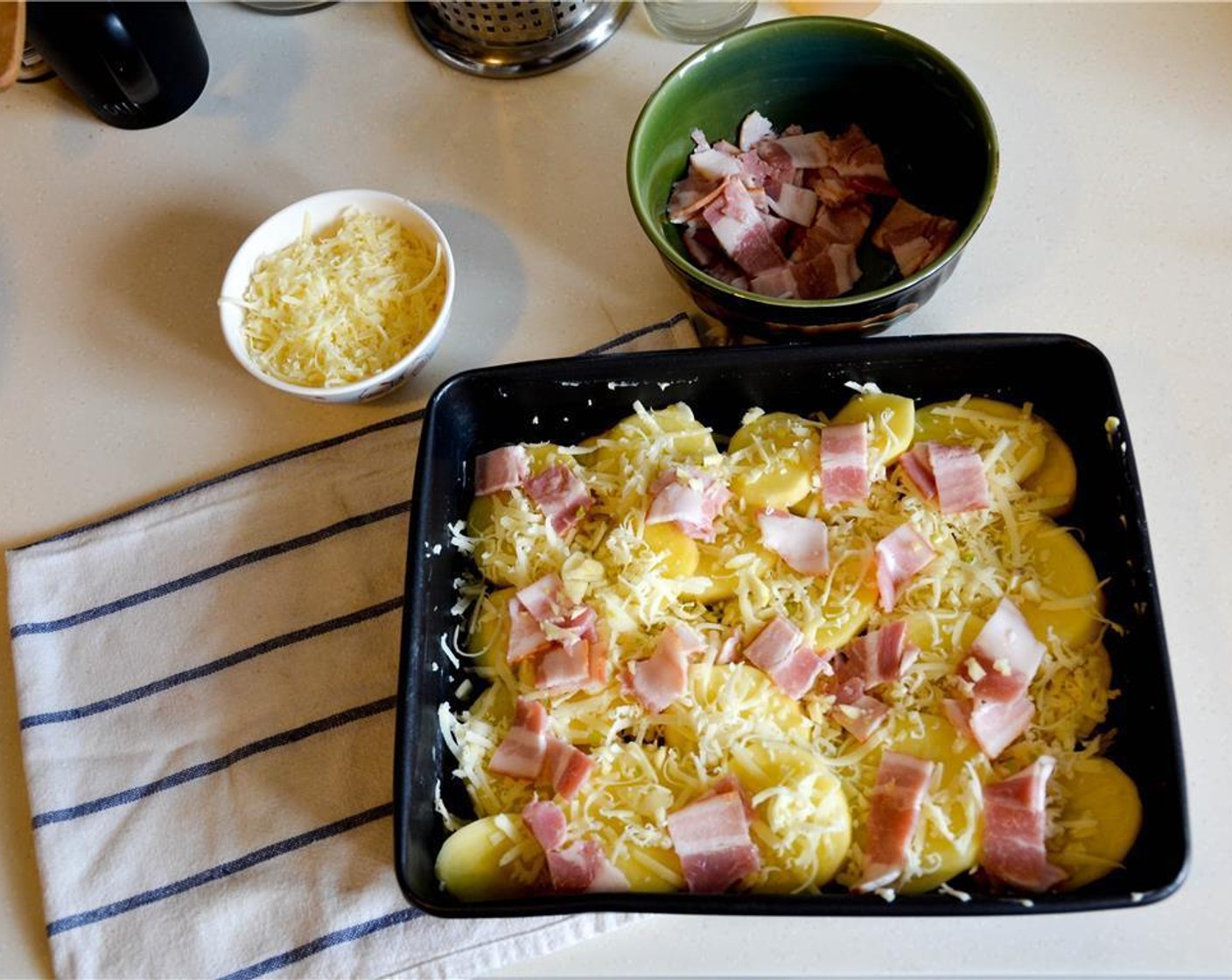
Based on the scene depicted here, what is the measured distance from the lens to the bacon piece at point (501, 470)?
3.34 feet

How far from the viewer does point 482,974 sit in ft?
3.20

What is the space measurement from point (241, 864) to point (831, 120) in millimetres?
946

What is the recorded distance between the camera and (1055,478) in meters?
0.99

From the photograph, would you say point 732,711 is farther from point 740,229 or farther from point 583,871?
point 740,229

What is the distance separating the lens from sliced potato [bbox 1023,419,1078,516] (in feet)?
3.23

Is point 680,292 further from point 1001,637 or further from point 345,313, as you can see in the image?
point 1001,637

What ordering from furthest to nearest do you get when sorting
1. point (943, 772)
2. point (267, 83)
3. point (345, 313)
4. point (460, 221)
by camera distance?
point (267, 83) → point (460, 221) → point (345, 313) → point (943, 772)

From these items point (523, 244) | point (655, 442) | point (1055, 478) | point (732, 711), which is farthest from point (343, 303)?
point (1055, 478)

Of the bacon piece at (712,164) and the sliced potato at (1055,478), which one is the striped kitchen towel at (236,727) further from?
the sliced potato at (1055,478)

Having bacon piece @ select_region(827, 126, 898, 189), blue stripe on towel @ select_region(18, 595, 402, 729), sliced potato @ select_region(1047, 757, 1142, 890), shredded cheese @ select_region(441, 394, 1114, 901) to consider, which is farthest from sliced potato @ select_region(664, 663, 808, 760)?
bacon piece @ select_region(827, 126, 898, 189)

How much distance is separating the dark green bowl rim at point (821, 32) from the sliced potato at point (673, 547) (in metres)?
0.22

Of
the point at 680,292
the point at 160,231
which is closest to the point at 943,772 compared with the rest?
the point at 680,292

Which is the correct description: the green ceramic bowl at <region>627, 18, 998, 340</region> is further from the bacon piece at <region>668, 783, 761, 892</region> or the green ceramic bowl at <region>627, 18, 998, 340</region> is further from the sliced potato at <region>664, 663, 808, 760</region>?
the bacon piece at <region>668, 783, 761, 892</region>

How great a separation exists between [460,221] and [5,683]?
2.21ft
